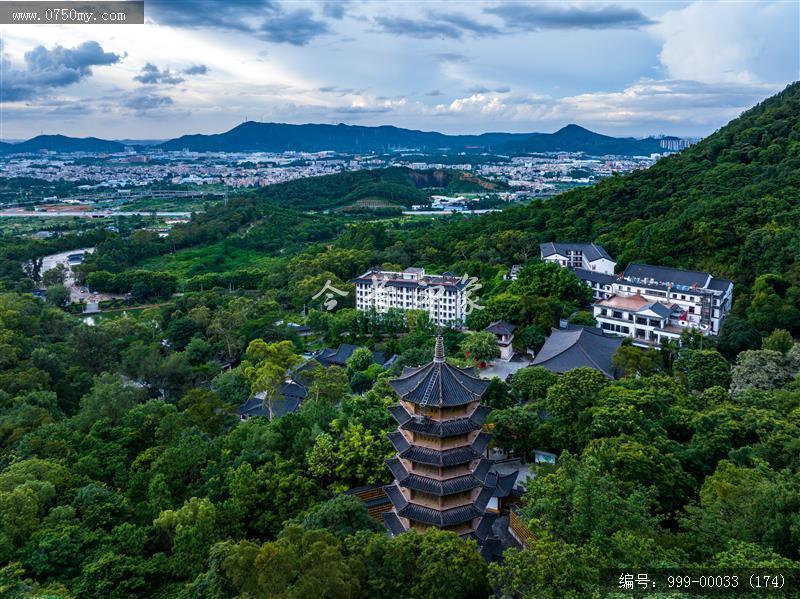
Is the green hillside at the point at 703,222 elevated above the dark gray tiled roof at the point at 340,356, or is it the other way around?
the green hillside at the point at 703,222

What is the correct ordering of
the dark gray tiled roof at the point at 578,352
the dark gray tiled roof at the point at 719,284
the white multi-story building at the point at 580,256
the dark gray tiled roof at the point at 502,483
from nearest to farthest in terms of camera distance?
the dark gray tiled roof at the point at 502,483 → the dark gray tiled roof at the point at 578,352 → the dark gray tiled roof at the point at 719,284 → the white multi-story building at the point at 580,256

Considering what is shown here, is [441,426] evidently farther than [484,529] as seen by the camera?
No

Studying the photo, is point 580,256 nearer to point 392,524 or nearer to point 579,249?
point 579,249

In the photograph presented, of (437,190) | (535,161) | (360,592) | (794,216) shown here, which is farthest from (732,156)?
(535,161)

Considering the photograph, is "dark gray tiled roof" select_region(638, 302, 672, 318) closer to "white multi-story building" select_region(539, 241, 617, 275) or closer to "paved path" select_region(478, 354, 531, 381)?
"paved path" select_region(478, 354, 531, 381)

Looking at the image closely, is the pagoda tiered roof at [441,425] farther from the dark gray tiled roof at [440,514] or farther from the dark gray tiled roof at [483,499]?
the dark gray tiled roof at [440,514]

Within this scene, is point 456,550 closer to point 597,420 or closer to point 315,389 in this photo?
point 597,420

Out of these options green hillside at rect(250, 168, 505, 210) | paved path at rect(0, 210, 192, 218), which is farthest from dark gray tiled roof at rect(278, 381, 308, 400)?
paved path at rect(0, 210, 192, 218)

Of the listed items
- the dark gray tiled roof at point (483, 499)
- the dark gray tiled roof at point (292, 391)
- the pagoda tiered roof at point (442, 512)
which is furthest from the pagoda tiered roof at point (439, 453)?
the dark gray tiled roof at point (292, 391)

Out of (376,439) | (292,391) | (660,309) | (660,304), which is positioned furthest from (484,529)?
(660,304)
